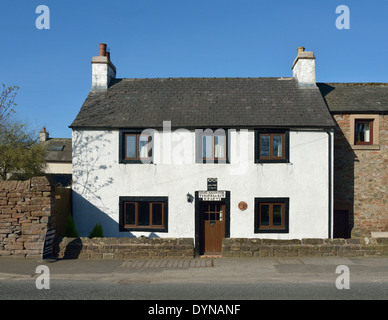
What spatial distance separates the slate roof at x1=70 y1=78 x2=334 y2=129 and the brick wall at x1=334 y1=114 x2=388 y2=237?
2733mm

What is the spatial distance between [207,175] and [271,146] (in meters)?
3.01

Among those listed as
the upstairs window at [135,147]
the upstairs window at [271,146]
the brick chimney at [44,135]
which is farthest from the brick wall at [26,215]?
the brick chimney at [44,135]

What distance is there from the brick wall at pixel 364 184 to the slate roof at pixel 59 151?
26.3 meters

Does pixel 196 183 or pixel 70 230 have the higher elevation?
pixel 196 183

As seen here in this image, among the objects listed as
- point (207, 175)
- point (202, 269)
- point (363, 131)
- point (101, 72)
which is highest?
point (101, 72)

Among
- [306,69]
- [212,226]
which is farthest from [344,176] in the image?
[212,226]

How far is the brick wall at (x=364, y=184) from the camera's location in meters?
16.1

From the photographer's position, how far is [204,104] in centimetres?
1622

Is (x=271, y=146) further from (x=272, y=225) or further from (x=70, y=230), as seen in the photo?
(x=70, y=230)

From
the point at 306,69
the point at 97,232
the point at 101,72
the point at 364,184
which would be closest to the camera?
the point at 97,232

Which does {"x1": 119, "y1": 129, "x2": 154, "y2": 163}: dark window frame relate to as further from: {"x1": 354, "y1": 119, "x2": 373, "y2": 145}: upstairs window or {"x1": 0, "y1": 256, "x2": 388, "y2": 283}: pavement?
{"x1": 354, "y1": 119, "x2": 373, "y2": 145}: upstairs window

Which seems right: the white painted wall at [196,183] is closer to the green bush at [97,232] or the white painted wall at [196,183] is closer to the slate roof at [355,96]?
the green bush at [97,232]

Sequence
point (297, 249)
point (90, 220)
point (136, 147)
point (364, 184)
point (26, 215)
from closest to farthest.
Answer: point (26, 215)
point (297, 249)
point (90, 220)
point (136, 147)
point (364, 184)

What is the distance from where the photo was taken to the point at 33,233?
11656mm
